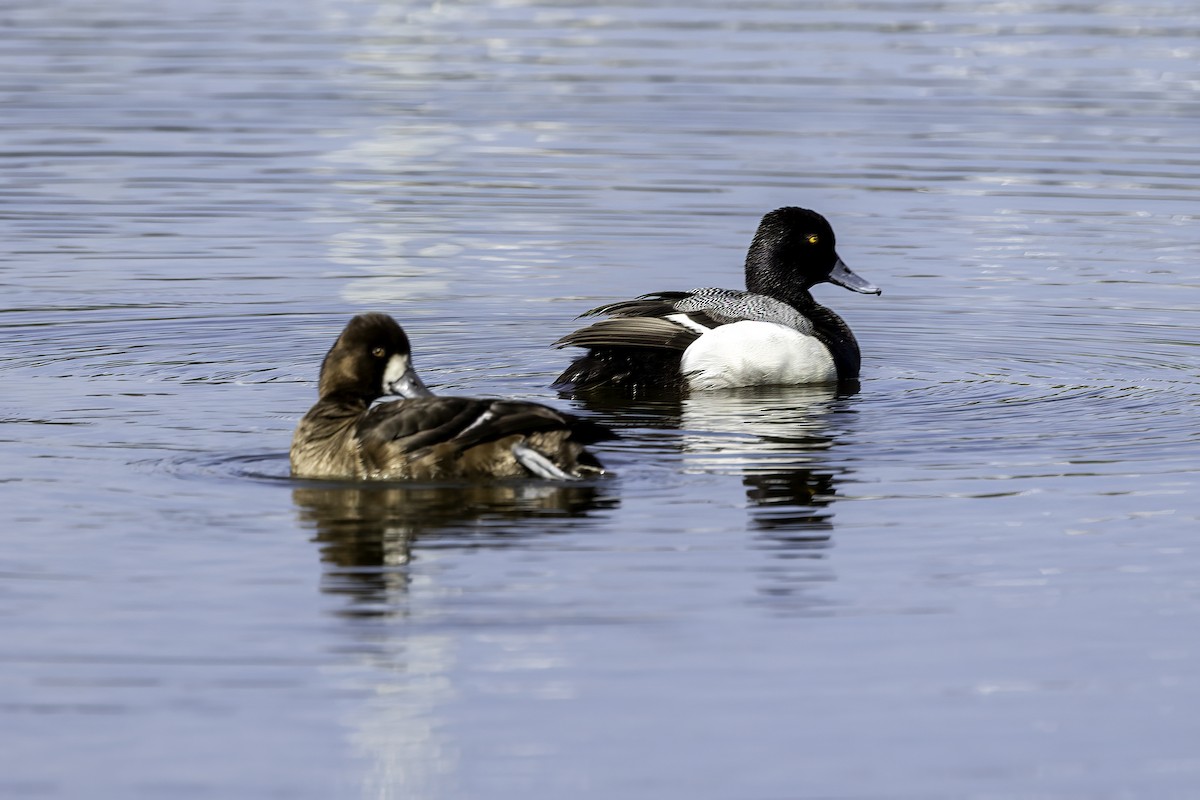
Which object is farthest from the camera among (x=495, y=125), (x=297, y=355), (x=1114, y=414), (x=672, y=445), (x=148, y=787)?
(x=495, y=125)

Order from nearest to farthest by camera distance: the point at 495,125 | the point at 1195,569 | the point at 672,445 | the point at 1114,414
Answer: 1. the point at 1195,569
2. the point at 672,445
3. the point at 1114,414
4. the point at 495,125

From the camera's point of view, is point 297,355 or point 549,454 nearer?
point 549,454

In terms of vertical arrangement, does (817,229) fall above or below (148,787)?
above

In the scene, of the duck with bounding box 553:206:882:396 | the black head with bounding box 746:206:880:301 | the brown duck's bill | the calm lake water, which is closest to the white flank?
the duck with bounding box 553:206:882:396

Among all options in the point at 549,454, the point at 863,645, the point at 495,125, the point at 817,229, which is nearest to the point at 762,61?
the point at 495,125

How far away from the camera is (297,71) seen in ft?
96.0

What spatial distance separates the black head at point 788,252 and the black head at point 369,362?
4985mm

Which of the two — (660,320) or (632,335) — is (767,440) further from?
(660,320)

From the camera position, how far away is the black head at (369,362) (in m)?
10.7

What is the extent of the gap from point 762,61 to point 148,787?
25.1 meters

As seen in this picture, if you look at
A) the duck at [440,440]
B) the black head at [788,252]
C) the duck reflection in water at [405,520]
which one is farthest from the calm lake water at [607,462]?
the black head at [788,252]

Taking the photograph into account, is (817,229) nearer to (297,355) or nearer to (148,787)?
(297,355)

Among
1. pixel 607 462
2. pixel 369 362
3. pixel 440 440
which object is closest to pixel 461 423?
pixel 440 440

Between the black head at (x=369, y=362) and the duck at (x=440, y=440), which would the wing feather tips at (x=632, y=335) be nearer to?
the black head at (x=369, y=362)
